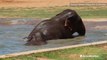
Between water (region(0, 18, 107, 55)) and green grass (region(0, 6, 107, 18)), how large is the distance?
218 cm

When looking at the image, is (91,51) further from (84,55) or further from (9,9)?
(9,9)

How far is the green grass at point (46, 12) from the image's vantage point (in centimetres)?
2034

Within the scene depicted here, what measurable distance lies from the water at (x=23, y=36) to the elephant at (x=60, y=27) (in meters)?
0.26

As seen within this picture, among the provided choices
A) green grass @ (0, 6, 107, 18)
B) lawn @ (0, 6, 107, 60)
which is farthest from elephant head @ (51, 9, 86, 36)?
green grass @ (0, 6, 107, 18)

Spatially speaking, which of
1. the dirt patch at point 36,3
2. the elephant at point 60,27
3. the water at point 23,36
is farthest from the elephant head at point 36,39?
the dirt patch at point 36,3

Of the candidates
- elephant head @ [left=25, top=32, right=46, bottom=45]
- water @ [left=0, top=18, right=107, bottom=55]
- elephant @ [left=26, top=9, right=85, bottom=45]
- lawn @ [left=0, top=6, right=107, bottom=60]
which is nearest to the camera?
lawn @ [left=0, top=6, right=107, bottom=60]

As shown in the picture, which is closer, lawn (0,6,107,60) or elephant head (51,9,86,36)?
lawn (0,6,107,60)

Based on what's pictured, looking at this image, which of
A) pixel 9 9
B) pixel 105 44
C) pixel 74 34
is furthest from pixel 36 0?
pixel 105 44

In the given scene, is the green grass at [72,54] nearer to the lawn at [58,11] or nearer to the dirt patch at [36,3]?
the lawn at [58,11]

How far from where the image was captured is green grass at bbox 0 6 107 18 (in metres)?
20.3

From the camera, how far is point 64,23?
14.1m

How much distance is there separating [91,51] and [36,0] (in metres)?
17.2

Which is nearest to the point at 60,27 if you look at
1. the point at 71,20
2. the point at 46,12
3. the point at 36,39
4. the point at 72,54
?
the point at 71,20

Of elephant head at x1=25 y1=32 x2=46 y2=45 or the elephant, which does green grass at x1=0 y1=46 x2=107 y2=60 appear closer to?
elephant head at x1=25 y1=32 x2=46 y2=45
